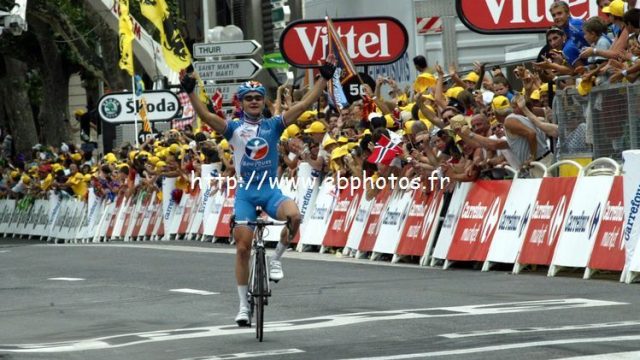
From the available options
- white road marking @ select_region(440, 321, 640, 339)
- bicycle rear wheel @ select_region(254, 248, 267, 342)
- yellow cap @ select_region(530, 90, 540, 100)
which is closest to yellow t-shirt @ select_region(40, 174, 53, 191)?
yellow cap @ select_region(530, 90, 540, 100)

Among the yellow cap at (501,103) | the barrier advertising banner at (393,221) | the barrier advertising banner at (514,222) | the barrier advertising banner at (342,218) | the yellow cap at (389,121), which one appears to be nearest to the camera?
the barrier advertising banner at (514,222)

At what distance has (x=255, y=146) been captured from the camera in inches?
576

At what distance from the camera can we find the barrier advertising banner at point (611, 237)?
1714cm

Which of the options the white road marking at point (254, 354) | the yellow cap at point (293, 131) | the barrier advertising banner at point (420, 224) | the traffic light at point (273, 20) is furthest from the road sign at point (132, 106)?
the white road marking at point (254, 354)

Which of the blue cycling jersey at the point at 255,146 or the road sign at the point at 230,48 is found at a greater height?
the road sign at the point at 230,48

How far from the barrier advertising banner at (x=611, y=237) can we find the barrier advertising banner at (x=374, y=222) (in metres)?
6.35

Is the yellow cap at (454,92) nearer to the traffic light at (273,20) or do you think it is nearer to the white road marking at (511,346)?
the white road marking at (511,346)

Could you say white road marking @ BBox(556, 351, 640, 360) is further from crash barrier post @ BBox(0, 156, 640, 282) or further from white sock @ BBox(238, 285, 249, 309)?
crash barrier post @ BBox(0, 156, 640, 282)

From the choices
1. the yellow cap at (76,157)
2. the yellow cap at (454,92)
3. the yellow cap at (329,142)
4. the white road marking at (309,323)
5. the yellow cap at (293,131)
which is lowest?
the white road marking at (309,323)

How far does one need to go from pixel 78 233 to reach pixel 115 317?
29.5 m

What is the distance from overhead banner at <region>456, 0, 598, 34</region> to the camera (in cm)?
2397

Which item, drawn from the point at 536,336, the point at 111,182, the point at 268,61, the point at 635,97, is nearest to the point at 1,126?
the point at 268,61

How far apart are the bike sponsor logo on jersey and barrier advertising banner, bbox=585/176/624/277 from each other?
4.21 metres

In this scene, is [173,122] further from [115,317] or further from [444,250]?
[115,317]
